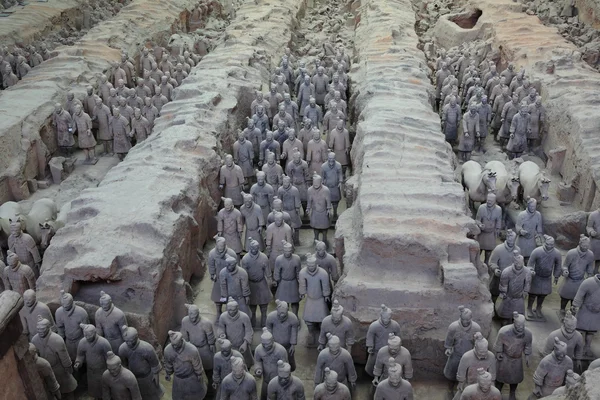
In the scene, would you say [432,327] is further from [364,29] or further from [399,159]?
[364,29]

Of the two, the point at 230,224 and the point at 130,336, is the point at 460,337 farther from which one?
the point at 230,224

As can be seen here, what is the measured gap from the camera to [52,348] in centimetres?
509

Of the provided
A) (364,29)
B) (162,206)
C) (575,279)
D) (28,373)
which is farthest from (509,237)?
(364,29)

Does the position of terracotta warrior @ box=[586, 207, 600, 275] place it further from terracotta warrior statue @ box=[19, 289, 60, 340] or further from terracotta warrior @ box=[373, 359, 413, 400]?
terracotta warrior statue @ box=[19, 289, 60, 340]

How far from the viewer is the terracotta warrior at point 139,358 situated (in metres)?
5.07

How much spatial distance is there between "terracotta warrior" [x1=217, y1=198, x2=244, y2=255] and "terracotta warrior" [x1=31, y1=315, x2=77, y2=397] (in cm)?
224

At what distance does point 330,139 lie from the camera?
28.3 feet

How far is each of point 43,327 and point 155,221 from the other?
1576 mm

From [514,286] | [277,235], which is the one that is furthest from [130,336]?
[514,286]

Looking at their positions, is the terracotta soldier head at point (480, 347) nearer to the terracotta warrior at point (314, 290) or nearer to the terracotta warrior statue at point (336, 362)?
the terracotta warrior statue at point (336, 362)

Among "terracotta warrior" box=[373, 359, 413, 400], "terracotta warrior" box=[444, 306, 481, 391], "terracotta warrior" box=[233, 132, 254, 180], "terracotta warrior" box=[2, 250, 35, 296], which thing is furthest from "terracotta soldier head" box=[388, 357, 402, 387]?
"terracotta warrior" box=[233, 132, 254, 180]

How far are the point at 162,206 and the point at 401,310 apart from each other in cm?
270

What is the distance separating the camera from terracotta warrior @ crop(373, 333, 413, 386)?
4793 mm

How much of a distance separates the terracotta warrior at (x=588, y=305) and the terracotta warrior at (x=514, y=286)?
18.0 inches
